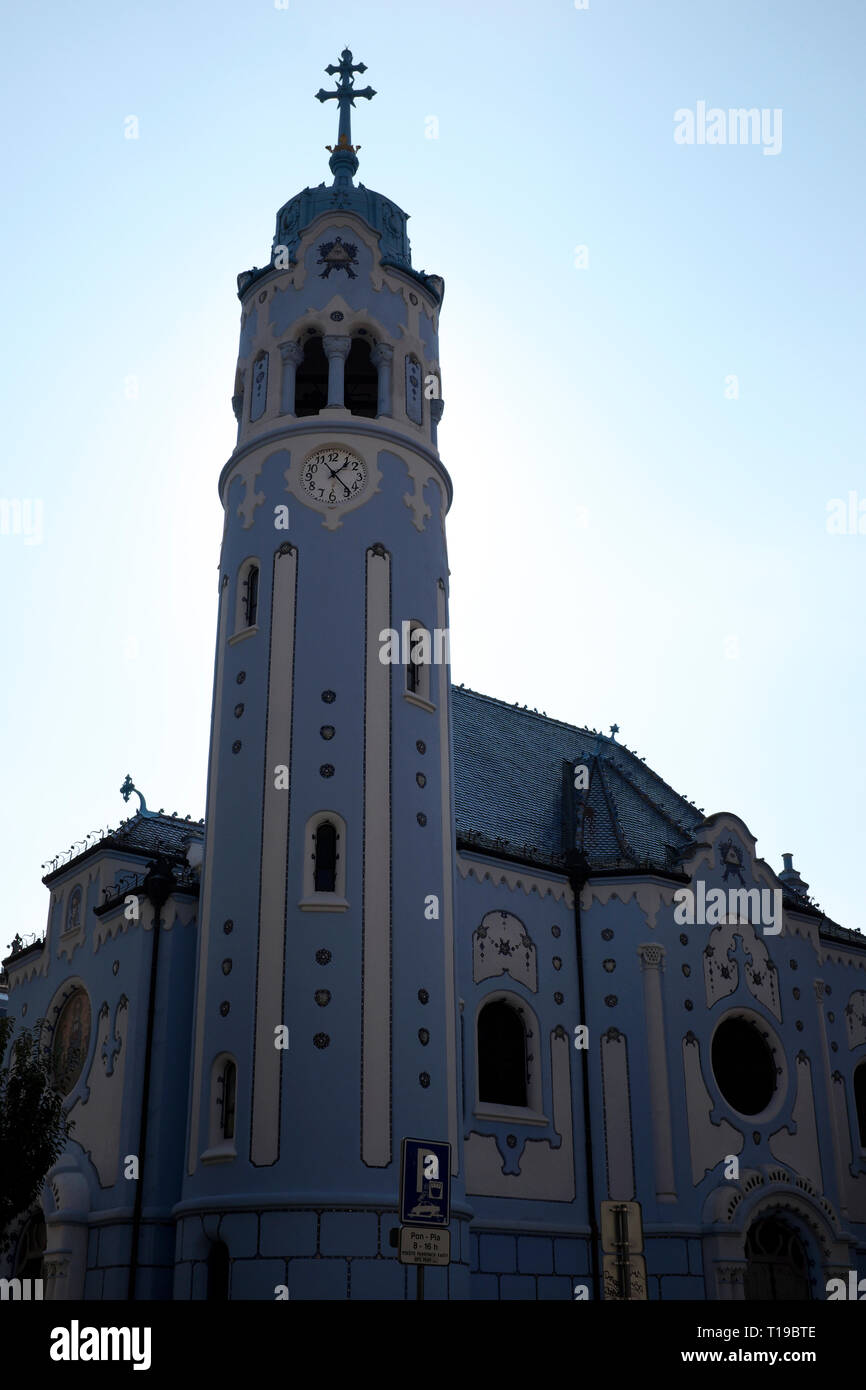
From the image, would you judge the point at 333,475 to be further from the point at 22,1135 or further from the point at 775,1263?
the point at 775,1263

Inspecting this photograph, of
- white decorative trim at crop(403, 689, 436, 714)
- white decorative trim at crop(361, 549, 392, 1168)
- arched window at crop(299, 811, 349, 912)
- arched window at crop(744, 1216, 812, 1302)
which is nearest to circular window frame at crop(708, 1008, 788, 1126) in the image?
arched window at crop(744, 1216, 812, 1302)

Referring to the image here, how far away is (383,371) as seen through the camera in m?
31.1

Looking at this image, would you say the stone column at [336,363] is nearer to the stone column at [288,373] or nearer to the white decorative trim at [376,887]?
the stone column at [288,373]

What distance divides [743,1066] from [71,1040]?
1567 cm

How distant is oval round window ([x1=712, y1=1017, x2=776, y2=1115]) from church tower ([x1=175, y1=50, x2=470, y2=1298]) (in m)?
8.41

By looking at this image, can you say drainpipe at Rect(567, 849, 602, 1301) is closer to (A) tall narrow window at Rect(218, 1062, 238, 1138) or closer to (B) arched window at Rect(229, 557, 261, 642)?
(A) tall narrow window at Rect(218, 1062, 238, 1138)

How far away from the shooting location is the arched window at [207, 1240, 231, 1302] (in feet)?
77.0

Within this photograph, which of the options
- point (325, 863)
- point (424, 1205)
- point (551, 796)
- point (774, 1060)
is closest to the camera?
point (424, 1205)

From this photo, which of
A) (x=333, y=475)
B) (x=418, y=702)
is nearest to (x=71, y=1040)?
(x=418, y=702)

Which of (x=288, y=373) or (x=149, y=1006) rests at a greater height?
(x=288, y=373)

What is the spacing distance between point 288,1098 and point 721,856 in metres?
14.5

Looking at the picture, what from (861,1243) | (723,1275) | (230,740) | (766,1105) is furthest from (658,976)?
(230,740)

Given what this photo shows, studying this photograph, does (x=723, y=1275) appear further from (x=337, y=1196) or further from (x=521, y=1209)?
(x=337, y=1196)

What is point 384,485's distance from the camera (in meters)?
29.6
